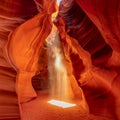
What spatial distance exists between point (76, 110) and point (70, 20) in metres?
1.07

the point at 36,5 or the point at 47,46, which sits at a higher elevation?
the point at 47,46

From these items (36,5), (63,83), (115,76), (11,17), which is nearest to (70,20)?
Result: (63,83)

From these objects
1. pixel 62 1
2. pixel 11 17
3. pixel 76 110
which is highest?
pixel 62 1

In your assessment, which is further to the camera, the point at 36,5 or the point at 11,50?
the point at 36,5

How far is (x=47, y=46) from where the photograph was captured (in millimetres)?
3404

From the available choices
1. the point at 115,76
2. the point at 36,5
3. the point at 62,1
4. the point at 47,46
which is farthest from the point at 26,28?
the point at 47,46

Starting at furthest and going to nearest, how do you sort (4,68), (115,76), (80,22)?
(80,22)
(115,76)
(4,68)

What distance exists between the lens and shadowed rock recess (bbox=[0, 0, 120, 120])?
143 centimetres

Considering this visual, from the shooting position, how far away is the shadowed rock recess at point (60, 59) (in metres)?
1.43

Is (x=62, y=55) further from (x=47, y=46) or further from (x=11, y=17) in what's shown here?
(x=11, y=17)

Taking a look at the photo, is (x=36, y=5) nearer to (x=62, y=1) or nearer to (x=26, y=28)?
(x=26, y=28)

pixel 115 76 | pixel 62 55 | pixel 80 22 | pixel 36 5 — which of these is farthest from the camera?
pixel 62 55

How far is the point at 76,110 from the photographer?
2.48m

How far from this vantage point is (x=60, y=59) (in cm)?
333
